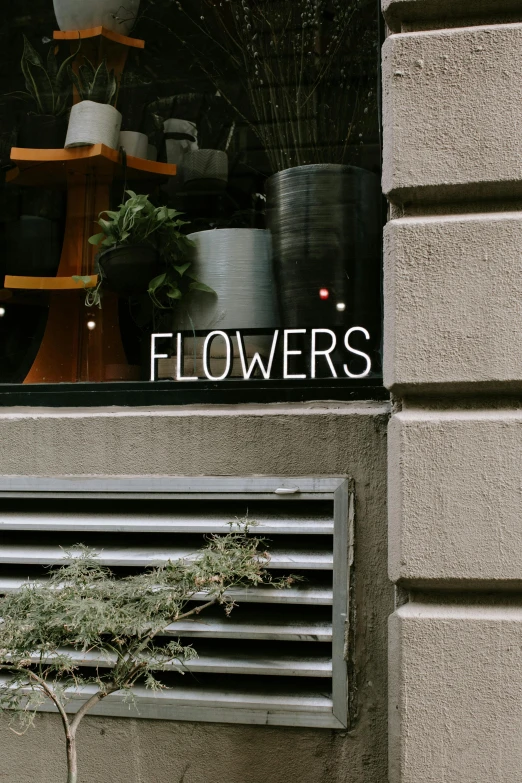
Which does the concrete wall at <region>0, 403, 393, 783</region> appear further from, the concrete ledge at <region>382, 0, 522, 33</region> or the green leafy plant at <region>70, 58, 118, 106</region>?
the green leafy plant at <region>70, 58, 118, 106</region>

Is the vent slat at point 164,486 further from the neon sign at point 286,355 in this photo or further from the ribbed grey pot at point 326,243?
the ribbed grey pot at point 326,243

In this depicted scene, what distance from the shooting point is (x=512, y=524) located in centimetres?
315

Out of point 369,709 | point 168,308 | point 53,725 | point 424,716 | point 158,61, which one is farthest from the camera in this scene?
point 158,61

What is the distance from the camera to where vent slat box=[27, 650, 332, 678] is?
11.9 feet

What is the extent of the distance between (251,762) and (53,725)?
987mm

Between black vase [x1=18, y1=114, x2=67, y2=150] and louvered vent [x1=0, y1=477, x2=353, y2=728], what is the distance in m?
2.05

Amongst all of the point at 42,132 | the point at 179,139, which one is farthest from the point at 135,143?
the point at 42,132

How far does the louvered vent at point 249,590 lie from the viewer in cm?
365

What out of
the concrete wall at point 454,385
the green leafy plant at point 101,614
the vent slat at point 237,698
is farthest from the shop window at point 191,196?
the vent slat at point 237,698

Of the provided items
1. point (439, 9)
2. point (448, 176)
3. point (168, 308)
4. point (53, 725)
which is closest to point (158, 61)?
point (168, 308)

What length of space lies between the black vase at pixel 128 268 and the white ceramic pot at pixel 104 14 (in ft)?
4.44

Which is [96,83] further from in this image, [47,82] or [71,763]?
[71,763]

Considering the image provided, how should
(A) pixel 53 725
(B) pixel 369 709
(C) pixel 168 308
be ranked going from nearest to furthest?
1. (B) pixel 369 709
2. (A) pixel 53 725
3. (C) pixel 168 308

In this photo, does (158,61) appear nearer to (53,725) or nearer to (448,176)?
(448,176)
